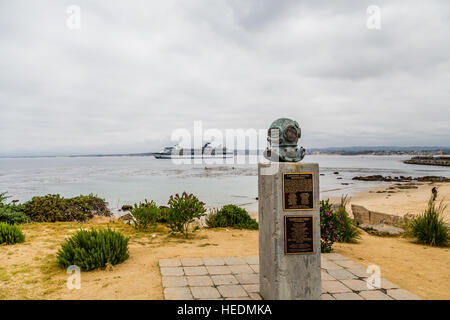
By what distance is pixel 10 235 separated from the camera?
22.3 feet

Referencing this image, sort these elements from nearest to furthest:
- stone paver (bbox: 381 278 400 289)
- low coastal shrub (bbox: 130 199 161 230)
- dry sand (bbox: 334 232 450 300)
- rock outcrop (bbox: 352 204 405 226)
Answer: stone paver (bbox: 381 278 400 289) → dry sand (bbox: 334 232 450 300) → low coastal shrub (bbox: 130 199 161 230) → rock outcrop (bbox: 352 204 405 226)

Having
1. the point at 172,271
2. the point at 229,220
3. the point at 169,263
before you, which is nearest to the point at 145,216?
the point at 229,220

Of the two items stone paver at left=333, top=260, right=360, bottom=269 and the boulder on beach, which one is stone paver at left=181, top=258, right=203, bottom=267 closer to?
stone paver at left=333, top=260, right=360, bottom=269

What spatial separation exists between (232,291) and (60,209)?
30.9 ft

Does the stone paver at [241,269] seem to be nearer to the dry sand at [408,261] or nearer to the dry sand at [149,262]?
the dry sand at [149,262]

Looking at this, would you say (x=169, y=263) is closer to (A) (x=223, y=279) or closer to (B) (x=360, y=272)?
(A) (x=223, y=279)

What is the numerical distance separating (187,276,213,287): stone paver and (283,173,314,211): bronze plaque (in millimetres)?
1745

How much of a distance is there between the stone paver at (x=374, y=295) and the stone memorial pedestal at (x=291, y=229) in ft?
2.36

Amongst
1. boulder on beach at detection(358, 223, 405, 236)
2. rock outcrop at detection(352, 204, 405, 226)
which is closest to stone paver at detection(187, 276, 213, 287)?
boulder on beach at detection(358, 223, 405, 236)

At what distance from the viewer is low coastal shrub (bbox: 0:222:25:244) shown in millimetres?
6785

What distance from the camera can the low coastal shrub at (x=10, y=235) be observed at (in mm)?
6785

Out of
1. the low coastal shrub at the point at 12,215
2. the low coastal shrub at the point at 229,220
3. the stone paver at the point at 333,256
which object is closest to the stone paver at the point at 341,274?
the stone paver at the point at 333,256
